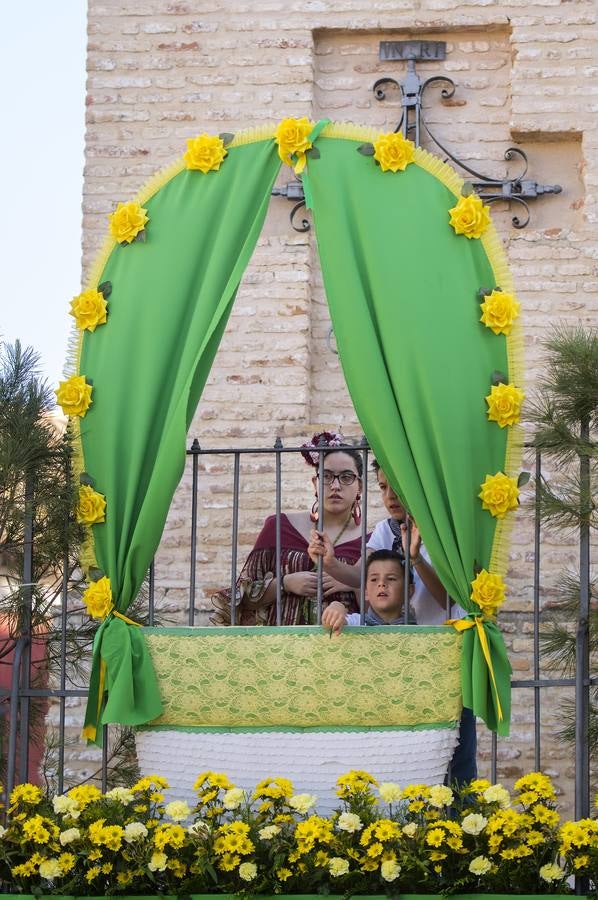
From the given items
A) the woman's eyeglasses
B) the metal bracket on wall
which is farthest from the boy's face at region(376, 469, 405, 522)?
the metal bracket on wall

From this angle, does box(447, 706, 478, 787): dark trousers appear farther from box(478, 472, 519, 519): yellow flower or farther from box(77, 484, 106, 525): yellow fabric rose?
box(77, 484, 106, 525): yellow fabric rose

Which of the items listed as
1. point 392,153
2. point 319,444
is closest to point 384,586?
point 319,444

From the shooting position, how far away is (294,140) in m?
4.74

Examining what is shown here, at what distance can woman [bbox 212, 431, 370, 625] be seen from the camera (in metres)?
4.93

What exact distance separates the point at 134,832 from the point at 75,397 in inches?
59.7

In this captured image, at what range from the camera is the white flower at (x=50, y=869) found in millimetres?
4184

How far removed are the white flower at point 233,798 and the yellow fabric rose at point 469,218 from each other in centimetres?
201

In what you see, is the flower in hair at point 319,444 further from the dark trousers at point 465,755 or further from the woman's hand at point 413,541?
the dark trousers at point 465,755

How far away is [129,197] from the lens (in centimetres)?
736

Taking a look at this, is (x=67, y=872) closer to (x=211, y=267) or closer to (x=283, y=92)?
(x=211, y=267)

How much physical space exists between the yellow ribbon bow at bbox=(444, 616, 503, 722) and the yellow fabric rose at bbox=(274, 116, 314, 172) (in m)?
1.65

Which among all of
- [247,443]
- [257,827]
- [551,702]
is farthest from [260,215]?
[551,702]

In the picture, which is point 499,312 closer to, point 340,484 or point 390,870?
point 340,484

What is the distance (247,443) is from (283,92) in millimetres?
1928
